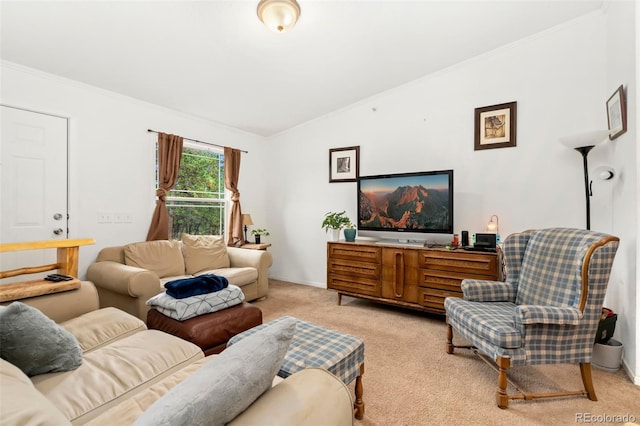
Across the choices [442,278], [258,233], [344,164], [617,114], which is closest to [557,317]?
[442,278]

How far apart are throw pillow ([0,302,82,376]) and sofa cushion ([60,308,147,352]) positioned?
0.84 ft

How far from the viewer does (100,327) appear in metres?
1.68

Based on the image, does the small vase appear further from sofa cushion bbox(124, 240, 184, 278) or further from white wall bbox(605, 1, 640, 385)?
white wall bbox(605, 1, 640, 385)

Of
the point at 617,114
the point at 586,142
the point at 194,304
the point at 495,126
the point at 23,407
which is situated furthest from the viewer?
the point at 495,126

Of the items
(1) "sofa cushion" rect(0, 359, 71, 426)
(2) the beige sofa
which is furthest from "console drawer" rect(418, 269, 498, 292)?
(1) "sofa cushion" rect(0, 359, 71, 426)

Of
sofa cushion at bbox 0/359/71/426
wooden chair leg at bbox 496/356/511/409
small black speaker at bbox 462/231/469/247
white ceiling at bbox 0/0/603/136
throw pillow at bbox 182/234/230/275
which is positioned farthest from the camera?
throw pillow at bbox 182/234/230/275

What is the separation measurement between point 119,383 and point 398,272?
2.60m

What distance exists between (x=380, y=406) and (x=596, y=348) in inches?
67.3

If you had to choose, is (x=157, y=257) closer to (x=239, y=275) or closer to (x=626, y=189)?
(x=239, y=275)

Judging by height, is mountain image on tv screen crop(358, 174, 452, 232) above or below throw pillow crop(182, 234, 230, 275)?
above

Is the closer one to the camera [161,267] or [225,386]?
[225,386]

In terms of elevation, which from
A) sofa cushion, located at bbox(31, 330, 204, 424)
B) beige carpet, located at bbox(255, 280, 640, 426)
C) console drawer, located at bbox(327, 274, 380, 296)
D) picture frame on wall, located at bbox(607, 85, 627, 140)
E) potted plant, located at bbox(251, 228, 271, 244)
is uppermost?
picture frame on wall, located at bbox(607, 85, 627, 140)

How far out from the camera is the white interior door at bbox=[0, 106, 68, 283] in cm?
259

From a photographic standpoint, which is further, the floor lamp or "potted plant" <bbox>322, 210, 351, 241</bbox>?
"potted plant" <bbox>322, 210, 351, 241</bbox>
